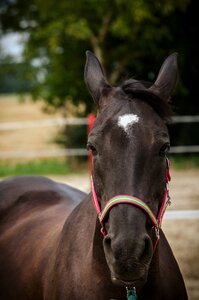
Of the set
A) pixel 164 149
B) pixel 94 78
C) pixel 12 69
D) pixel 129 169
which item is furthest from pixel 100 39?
pixel 129 169

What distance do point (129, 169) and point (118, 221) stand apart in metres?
0.24

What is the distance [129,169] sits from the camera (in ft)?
6.93

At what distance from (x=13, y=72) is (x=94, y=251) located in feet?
44.8

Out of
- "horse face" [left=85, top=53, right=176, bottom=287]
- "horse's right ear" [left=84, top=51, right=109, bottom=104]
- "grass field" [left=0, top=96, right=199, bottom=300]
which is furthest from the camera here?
"grass field" [left=0, top=96, right=199, bottom=300]

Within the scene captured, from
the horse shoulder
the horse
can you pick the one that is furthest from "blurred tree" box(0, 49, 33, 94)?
the horse

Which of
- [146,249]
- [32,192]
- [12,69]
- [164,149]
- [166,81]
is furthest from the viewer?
[12,69]

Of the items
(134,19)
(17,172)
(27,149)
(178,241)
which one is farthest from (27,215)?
(27,149)

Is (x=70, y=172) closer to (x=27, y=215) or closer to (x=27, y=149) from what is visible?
(x=27, y=149)

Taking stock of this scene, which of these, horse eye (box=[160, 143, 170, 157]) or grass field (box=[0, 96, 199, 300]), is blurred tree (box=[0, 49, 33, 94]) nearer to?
grass field (box=[0, 96, 199, 300])

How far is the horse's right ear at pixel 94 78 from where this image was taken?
253 cm

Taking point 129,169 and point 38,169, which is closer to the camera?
point 129,169

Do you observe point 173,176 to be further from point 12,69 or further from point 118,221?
point 118,221

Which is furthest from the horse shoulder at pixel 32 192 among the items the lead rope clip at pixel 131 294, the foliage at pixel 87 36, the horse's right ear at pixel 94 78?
the foliage at pixel 87 36

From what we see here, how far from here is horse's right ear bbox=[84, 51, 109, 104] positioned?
253 cm
